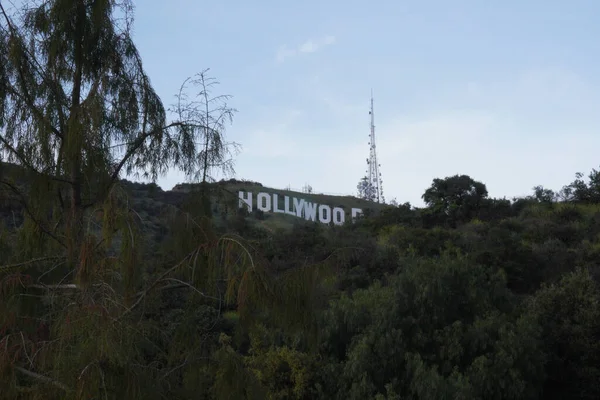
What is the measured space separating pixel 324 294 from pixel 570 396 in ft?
46.1

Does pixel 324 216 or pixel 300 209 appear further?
pixel 324 216

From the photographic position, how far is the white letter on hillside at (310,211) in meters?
47.4

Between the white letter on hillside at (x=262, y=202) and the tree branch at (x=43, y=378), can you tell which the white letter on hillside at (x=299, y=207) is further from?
the tree branch at (x=43, y=378)

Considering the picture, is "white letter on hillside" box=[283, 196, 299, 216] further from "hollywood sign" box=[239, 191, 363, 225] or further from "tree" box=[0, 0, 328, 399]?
"tree" box=[0, 0, 328, 399]

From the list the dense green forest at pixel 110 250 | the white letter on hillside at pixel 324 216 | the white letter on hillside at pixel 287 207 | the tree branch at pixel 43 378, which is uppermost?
the white letter on hillside at pixel 287 207

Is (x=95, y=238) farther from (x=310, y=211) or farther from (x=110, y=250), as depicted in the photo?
(x=310, y=211)

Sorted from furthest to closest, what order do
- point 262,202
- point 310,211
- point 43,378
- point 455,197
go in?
point 310,211 → point 262,202 → point 455,197 → point 43,378

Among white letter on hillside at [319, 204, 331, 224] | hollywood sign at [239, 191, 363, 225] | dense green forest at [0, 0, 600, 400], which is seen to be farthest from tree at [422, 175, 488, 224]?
dense green forest at [0, 0, 600, 400]

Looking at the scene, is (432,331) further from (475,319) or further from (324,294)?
(324,294)

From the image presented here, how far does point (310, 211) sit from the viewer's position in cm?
4831

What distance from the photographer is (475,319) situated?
16.8 m

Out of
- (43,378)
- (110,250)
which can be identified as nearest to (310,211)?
(110,250)

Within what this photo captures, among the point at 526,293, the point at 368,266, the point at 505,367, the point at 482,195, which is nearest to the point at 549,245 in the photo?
the point at 526,293

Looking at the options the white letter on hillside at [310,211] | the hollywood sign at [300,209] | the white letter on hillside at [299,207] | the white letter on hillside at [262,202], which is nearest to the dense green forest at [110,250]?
the white letter on hillside at [262,202]
